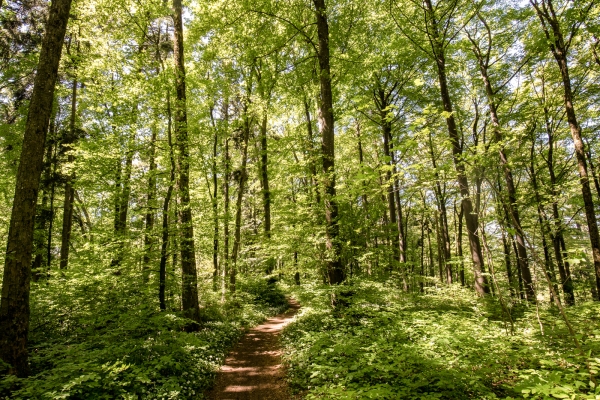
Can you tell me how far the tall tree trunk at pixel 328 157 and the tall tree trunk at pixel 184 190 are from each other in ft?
13.6

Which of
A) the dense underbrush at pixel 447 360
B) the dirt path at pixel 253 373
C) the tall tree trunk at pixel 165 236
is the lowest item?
the dirt path at pixel 253 373

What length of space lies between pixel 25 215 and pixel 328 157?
677cm

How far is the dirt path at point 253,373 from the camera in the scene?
6.41 m

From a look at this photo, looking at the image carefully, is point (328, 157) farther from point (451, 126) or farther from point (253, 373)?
point (253, 373)

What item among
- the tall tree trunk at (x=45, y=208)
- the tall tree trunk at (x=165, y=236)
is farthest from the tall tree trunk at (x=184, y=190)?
the tall tree trunk at (x=45, y=208)

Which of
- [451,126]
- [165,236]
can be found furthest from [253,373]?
[451,126]

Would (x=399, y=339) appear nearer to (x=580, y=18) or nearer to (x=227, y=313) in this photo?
(x=227, y=313)

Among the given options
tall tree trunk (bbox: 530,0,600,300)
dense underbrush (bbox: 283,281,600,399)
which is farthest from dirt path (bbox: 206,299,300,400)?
tall tree trunk (bbox: 530,0,600,300)

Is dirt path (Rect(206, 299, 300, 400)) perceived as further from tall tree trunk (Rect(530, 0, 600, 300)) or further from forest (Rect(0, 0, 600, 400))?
tall tree trunk (Rect(530, 0, 600, 300))

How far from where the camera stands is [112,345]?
18.4 feet

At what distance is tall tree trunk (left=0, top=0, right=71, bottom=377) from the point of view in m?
4.77

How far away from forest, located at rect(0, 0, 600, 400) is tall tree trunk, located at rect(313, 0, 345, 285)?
0.19 ft

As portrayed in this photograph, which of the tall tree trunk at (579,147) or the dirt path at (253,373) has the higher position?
the tall tree trunk at (579,147)

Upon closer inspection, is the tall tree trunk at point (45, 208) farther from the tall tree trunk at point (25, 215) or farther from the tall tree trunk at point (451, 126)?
the tall tree trunk at point (451, 126)
